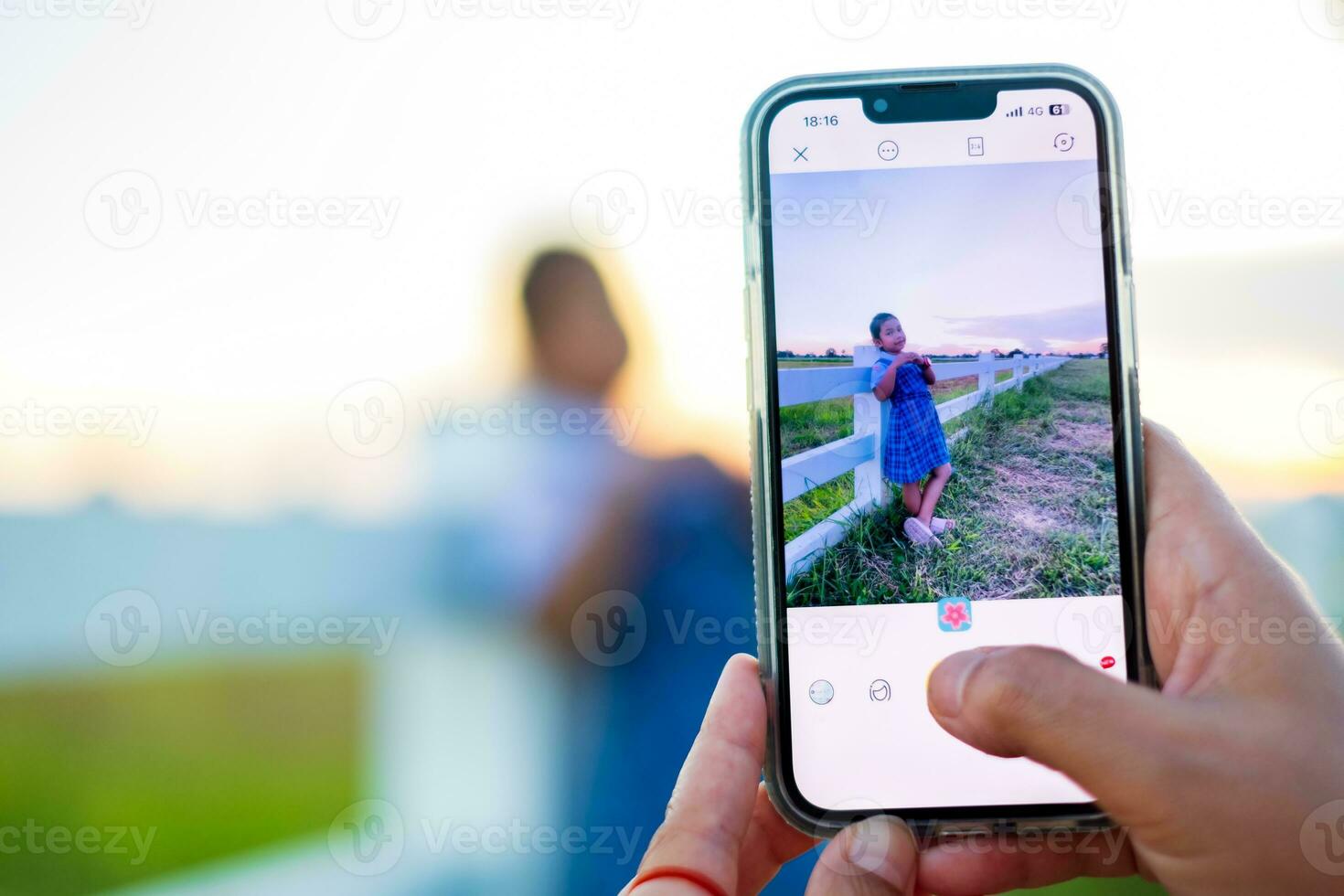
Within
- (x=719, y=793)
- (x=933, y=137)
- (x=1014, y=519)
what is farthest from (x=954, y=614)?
(x=933, y=137)

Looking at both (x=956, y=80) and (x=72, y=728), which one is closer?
(x=956, y=80)

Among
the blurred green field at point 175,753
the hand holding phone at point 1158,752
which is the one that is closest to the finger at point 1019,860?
the hand holding phone at point 1158,752

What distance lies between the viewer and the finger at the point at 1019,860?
48 centimetres

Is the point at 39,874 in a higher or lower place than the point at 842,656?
lower

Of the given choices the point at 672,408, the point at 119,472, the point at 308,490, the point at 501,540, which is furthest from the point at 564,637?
the point at 119,472

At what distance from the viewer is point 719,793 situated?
44cm

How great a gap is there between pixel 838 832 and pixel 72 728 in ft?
3.69

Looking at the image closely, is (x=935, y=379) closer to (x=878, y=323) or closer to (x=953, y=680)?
(x=878, y=323)

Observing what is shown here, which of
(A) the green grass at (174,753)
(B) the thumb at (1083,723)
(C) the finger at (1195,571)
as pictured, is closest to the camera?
(B) the thumb at (1083,723)

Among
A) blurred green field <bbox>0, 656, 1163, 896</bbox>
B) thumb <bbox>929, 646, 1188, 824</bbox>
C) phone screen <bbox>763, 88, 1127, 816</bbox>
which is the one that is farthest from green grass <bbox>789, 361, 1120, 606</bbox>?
blurred green field <bbox>0, 656, 1163, 896</bbox>

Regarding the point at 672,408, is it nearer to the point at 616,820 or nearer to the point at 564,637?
the point at 564,637

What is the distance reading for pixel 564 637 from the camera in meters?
0.98

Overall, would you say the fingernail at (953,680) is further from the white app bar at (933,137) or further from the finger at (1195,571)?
the white app bar at (933,137)

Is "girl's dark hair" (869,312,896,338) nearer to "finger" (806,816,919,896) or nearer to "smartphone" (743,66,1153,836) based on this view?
"smartphone" (743,66,1153,836)
